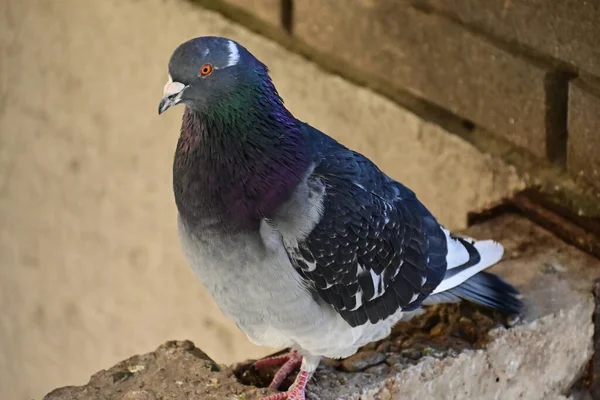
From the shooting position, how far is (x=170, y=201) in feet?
13.8

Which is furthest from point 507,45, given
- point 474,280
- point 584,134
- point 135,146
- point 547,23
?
point 135,146

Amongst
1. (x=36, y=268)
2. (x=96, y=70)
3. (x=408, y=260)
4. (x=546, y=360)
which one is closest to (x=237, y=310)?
(x=408, y=260)

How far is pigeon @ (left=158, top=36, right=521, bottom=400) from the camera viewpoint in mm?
2049

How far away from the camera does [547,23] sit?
2600mm

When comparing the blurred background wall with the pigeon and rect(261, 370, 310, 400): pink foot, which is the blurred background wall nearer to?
the pigeon

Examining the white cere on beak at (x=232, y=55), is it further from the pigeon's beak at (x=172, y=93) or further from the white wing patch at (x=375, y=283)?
the white wing patch at (x=375, y=283)

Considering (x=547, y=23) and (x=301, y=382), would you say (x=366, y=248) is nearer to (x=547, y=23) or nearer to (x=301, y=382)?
(x=301, y=382)

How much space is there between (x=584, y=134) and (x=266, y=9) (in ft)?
4.19

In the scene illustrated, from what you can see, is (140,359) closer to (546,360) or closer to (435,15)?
(546,360)

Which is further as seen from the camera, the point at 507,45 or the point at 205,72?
the point at 507,45

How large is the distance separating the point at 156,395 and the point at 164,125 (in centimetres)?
198

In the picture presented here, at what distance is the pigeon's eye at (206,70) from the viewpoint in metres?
1.98

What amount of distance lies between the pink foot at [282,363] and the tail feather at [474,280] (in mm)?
364


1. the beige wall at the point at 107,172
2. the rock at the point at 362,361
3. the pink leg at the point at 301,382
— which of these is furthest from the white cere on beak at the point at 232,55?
the beige wall at the point at 107,172
